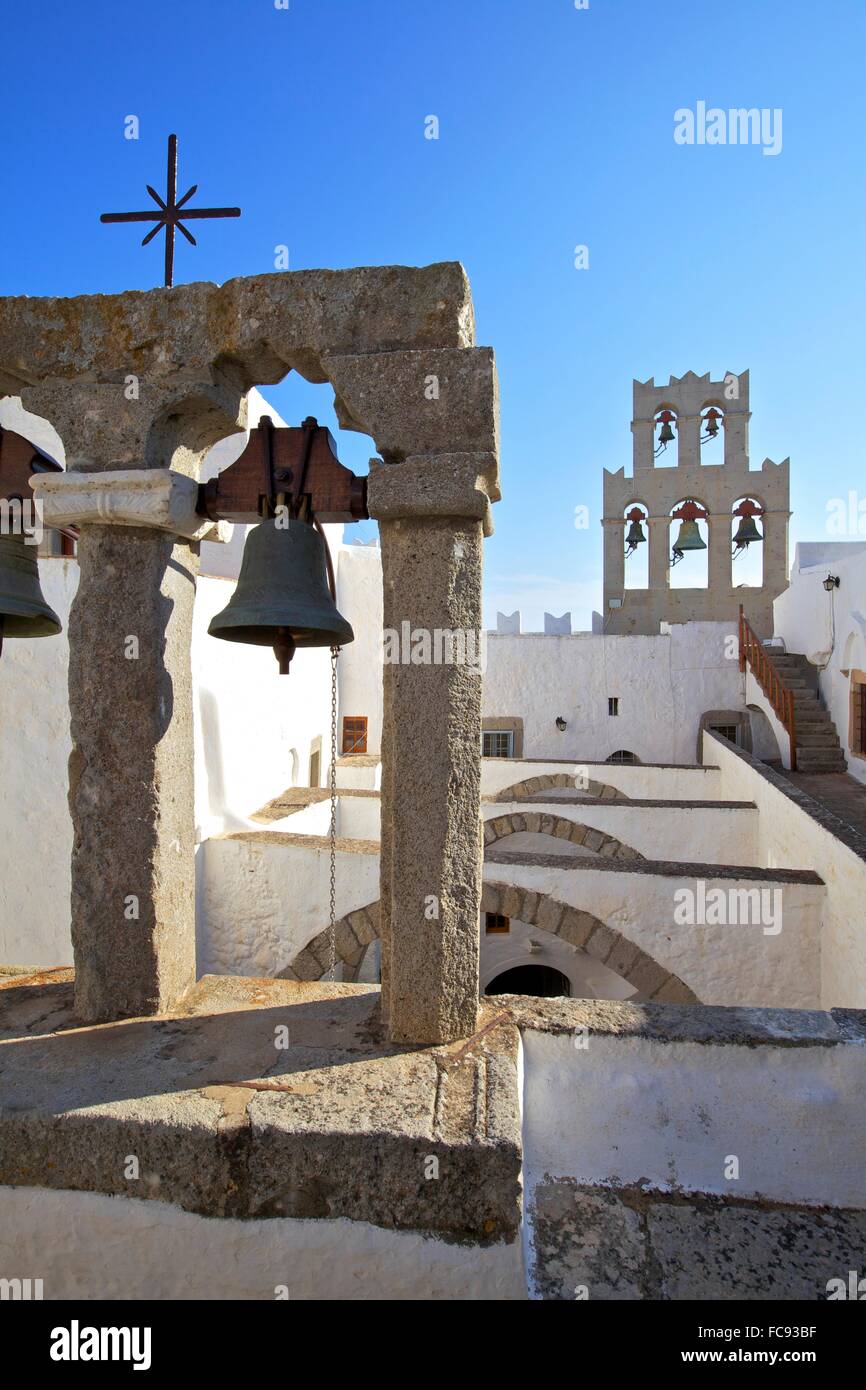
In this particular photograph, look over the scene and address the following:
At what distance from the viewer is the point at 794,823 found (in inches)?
246

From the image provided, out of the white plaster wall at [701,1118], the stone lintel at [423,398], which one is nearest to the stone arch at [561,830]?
the white plaster wall at [701,1118]

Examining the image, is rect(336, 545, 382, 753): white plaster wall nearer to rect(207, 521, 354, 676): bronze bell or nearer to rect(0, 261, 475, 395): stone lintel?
rect(207, 521, 354, 676): bronze bell

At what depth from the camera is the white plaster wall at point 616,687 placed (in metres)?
15.0

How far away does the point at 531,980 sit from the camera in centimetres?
1090

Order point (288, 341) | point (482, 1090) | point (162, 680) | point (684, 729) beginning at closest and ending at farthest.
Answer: point (482, 1090) → point (288, 341) → point (162, 680) → point (684, 729)

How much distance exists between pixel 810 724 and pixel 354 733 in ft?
25.4

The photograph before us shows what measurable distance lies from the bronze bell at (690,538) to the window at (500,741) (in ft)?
18.7

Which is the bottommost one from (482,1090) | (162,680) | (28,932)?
(28,932)

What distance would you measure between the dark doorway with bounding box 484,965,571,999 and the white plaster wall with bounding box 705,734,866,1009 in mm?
4505

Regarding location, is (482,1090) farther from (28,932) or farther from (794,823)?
(28,932)

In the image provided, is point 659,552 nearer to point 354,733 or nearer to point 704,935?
point 354,733

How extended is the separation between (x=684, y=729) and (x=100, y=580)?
14.2 meters

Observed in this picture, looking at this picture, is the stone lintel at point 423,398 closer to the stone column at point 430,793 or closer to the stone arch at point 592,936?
the stone column at point 430,793
